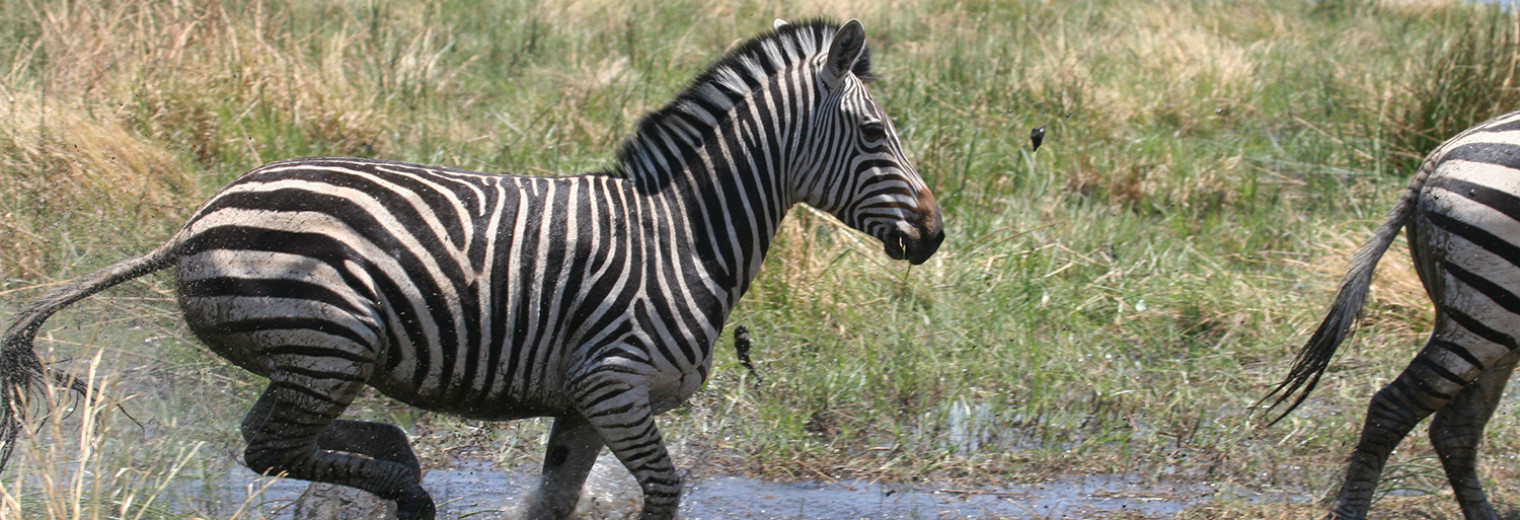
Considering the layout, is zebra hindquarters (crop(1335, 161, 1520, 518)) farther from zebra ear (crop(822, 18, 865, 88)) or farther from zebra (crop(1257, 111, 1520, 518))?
zebra ear (crop(822, 18, 865, 88))

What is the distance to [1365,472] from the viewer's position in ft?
14.8

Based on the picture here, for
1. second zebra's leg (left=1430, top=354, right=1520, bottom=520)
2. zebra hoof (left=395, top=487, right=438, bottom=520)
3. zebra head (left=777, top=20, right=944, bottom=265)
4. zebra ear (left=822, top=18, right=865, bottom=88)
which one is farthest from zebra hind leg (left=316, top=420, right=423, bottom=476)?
second zebra's leg (left=1430, top=354, right=1520, bottom=520)

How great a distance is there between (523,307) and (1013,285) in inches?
131

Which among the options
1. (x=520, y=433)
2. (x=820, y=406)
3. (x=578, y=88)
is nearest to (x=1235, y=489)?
(x=820, y=406)

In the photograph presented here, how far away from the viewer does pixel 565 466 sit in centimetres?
429

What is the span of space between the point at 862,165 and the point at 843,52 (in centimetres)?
35

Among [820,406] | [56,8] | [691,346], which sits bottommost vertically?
[820,406]

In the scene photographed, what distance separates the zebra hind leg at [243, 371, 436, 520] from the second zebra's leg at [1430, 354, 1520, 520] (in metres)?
3.38

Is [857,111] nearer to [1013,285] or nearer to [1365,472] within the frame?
[1365,472]

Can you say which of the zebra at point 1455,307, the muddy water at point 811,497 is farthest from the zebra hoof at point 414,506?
the zebra at point 1455,307

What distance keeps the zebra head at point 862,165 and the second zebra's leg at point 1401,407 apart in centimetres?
163

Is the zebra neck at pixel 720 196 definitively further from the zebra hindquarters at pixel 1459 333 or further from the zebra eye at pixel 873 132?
the zebra hindquarters at pixel 1459 333

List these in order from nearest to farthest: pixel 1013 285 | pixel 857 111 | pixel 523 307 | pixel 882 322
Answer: pixel 523 307, pixel 857 111, pixel 882 322, pixel 1013 285

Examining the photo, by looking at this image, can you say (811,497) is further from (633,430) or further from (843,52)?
(843,52)
